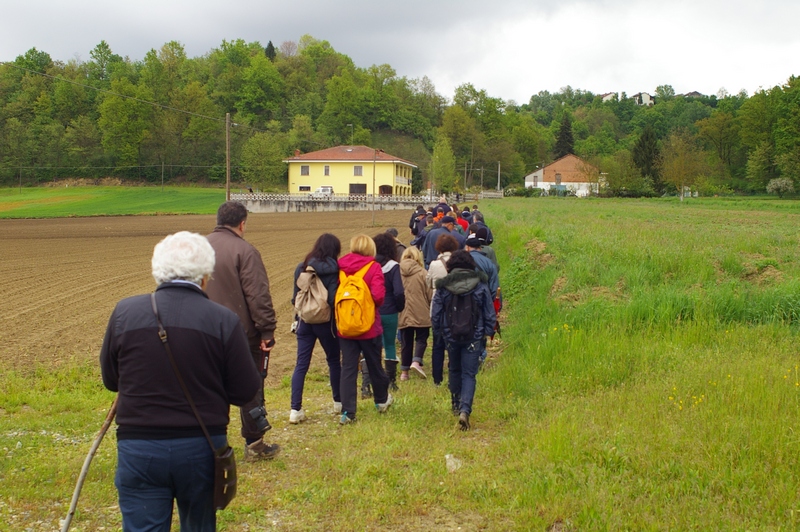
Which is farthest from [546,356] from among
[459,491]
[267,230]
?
[267,230]

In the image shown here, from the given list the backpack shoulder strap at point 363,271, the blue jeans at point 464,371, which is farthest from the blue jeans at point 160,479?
the blue jeans at point 464,371

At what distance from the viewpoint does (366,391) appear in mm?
8406

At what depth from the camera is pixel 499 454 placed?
5770 mm

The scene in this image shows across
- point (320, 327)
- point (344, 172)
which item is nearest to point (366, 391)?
point (320, 327)

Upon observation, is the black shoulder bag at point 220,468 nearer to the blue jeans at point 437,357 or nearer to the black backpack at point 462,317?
the black backpack at point 462,317

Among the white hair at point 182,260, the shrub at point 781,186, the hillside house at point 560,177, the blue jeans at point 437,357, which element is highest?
the hillside house at point 560,177

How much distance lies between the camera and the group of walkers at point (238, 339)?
3043 mm

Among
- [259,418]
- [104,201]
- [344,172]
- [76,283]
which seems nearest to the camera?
[259,418]

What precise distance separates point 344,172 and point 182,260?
3609 inches

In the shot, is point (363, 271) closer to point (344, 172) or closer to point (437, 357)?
point (437, 357)

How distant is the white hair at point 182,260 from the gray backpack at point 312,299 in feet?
11.4

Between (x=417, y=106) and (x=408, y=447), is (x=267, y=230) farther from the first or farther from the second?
(x=417, y=106)

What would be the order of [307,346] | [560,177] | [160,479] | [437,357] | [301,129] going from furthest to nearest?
[560,177], [301,129], [437,357], [307,346], [160,479]

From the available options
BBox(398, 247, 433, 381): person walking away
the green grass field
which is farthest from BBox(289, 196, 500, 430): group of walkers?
the green grass field
